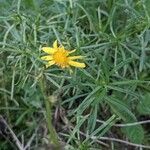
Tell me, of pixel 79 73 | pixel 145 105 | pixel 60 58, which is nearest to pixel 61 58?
pixel 60 58

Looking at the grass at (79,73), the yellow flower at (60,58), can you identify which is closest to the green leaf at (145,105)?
the grass at (79,73)

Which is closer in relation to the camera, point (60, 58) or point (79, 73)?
point (60, 58)

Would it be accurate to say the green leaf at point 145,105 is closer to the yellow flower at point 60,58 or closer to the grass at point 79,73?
the grass at point 79,73

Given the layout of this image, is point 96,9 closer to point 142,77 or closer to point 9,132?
point 142,77

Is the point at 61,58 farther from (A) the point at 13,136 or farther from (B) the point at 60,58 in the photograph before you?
(A) the point at 13,136

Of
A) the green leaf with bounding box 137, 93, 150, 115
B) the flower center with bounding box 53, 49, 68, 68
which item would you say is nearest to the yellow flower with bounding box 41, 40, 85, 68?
the flower center with bounding box 53, 49, 68, 68

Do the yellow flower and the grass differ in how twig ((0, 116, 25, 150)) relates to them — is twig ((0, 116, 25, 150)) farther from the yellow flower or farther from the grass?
the yellow flower
